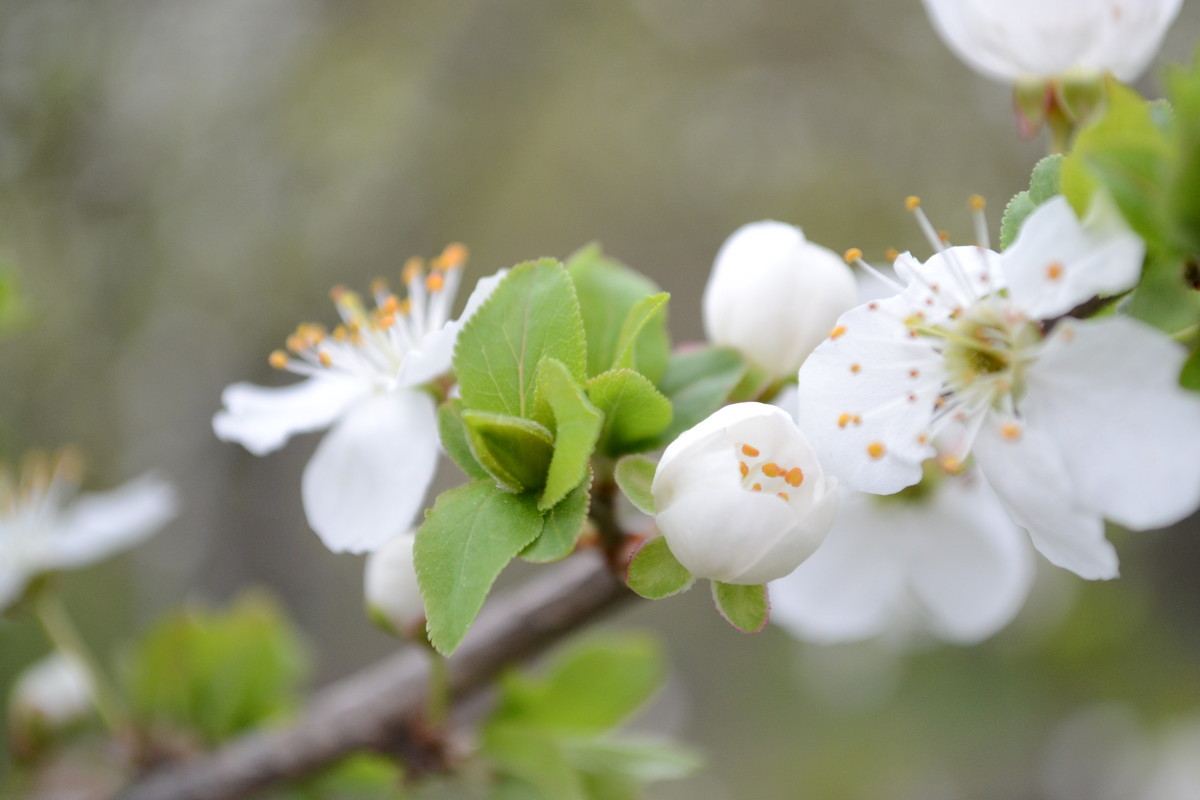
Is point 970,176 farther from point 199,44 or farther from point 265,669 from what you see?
point 265,669

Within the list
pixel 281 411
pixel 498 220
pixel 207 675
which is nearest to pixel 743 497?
pixel 281 411

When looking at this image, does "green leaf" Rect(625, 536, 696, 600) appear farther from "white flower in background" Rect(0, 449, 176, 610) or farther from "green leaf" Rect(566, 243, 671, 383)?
"white flower in background" Rect(0, 449, 176, 610)

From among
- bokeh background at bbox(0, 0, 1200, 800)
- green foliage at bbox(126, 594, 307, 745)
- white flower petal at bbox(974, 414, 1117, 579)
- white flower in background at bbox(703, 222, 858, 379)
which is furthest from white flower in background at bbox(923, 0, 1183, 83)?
bokeh background at bbox(0, 0, 1200, 800)

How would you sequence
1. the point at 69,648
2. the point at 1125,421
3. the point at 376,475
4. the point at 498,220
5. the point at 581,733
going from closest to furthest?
1. the point at 1125,421
2. the point at 376,475
3. the point at 581,733
4. the point at 69,648
5. the point at 498,220

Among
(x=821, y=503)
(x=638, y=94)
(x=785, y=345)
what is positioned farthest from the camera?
(x=638, y=94)

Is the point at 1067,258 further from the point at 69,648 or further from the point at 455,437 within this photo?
the point at 69,648

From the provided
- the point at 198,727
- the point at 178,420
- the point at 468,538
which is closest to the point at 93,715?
the point at 198,727

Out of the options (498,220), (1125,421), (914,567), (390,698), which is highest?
(1125,421)

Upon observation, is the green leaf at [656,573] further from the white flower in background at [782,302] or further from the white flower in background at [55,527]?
the white flower in background at [55,527]
